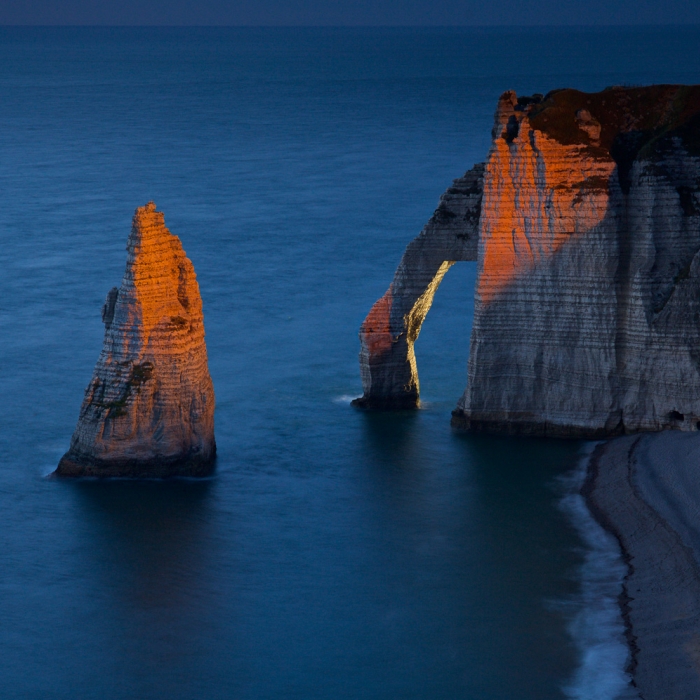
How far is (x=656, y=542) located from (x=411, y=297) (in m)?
13.3

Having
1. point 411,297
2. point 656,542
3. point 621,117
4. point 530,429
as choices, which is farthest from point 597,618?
point 621,117

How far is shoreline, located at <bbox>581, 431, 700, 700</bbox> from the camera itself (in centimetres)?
3020

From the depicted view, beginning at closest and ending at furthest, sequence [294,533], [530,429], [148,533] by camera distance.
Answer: [148,533] < [294,533] < [530,429]

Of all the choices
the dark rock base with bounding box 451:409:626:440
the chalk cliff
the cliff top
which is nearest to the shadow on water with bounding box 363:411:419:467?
the dark rock base with bounding box 451:409:626:440

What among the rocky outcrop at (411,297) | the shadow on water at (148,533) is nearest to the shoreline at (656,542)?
the rocky outcrop at (411,297)

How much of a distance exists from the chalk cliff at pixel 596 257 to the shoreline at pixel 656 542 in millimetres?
1681

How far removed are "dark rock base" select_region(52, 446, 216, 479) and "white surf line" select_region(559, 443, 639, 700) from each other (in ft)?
32.4

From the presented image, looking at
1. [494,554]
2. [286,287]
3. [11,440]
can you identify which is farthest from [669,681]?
[286,287]

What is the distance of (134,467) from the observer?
134 feet

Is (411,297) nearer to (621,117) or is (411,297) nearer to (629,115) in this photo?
(621,117)

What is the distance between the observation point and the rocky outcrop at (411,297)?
45594 millimetres

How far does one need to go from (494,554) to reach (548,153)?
469 inches

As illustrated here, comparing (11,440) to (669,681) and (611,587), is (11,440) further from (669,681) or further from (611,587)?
(669,681)

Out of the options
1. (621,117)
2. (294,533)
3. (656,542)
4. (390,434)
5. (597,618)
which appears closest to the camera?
(597,618)
